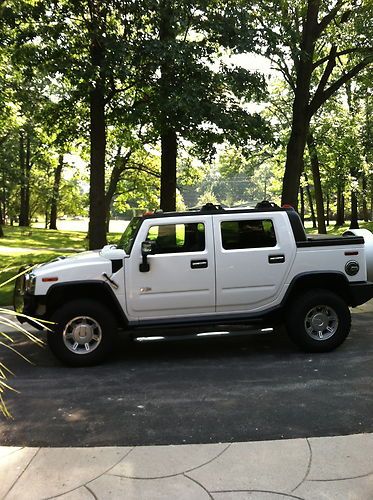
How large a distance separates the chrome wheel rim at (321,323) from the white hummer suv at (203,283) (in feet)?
0.04

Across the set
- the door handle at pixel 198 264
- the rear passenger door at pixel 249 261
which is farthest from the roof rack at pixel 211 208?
the door handle at pixel 198 264

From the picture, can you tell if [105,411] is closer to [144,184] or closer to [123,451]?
[123,451]

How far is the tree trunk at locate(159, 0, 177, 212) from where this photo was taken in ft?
30.7

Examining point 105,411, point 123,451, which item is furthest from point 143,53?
point 123,451

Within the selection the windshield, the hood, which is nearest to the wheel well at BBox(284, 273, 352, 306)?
the windshield

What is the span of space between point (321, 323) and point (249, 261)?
4.03ft

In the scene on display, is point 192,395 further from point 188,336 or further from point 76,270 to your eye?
point 76,270

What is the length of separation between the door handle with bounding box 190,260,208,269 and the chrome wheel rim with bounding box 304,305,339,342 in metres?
1.47

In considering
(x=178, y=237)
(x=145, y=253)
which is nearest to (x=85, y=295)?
(x=145, y=253)

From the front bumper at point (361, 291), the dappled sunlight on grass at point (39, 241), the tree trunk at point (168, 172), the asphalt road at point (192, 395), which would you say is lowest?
the asphalt road at point (192, 395)

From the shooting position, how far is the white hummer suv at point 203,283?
5.46 meters

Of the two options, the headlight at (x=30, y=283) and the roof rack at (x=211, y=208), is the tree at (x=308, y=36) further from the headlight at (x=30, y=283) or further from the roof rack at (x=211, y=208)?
the headlight at (x=30, y=283)

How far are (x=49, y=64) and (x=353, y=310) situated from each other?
8476mm

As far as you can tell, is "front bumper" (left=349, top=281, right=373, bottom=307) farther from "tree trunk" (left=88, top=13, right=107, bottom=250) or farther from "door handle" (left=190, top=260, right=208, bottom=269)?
"tree trunk" (left=88, top=13, right=107, bottom=250)
